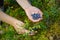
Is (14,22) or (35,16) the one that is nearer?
(35,16)

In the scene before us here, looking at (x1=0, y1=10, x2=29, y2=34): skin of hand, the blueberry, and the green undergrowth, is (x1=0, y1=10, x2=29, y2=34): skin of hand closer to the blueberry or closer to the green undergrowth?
the green undergrowth

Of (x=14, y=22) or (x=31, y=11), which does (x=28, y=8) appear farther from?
(x=14, y=22)

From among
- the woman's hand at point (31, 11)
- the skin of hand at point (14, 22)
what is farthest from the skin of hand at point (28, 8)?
the skin of hand at point (14, 22)

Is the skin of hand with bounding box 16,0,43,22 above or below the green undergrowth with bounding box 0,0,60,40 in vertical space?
above

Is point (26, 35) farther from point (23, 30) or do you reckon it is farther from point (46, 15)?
point (46, 15)

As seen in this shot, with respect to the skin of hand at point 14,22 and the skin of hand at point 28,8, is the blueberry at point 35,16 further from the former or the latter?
the skin of hand at point 14,22

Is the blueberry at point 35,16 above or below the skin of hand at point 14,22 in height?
above

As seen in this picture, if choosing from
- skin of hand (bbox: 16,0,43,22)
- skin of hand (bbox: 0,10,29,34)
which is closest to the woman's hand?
skin of hand (bbox: 16,0,43,22)

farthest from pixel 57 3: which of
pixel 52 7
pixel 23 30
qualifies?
pixel 23 30

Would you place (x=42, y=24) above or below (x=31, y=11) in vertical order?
below

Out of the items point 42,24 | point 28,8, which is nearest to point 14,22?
point 28,8

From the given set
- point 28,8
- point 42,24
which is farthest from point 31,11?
point 42,24
